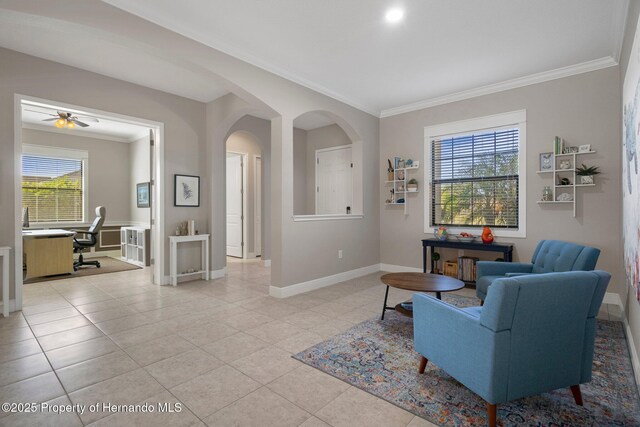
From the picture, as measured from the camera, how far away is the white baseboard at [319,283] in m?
4.11

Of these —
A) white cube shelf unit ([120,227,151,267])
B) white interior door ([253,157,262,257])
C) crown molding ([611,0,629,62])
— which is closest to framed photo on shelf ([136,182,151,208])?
white cube shelf unit ([120,227,151,267])

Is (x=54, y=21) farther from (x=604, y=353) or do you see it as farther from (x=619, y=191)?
(x=619, y=191)

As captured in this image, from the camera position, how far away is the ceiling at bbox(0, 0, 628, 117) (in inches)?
107

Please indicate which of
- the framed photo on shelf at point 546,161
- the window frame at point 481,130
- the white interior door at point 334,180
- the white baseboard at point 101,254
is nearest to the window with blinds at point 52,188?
the white baseboard at point 101,254

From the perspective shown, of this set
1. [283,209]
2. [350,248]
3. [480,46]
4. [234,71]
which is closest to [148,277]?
[283,209]

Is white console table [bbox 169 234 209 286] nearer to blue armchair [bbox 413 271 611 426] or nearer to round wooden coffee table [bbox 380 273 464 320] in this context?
round wooden coffee table [bbox 380 273 464 320]

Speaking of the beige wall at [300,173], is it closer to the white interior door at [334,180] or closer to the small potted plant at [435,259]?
the white interior door at [334,180]

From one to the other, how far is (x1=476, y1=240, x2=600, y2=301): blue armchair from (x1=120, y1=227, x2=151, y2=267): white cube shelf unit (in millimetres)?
5939

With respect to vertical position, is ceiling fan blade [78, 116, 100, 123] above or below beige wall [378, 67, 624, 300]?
above

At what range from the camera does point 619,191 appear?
3586 mm

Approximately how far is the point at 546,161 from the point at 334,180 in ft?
11.8

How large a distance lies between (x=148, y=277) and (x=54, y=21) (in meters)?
3.95

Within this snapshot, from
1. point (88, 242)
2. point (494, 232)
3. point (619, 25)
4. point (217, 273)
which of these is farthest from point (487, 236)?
point (88, 242)

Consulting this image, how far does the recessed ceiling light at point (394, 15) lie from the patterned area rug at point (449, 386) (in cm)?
286
